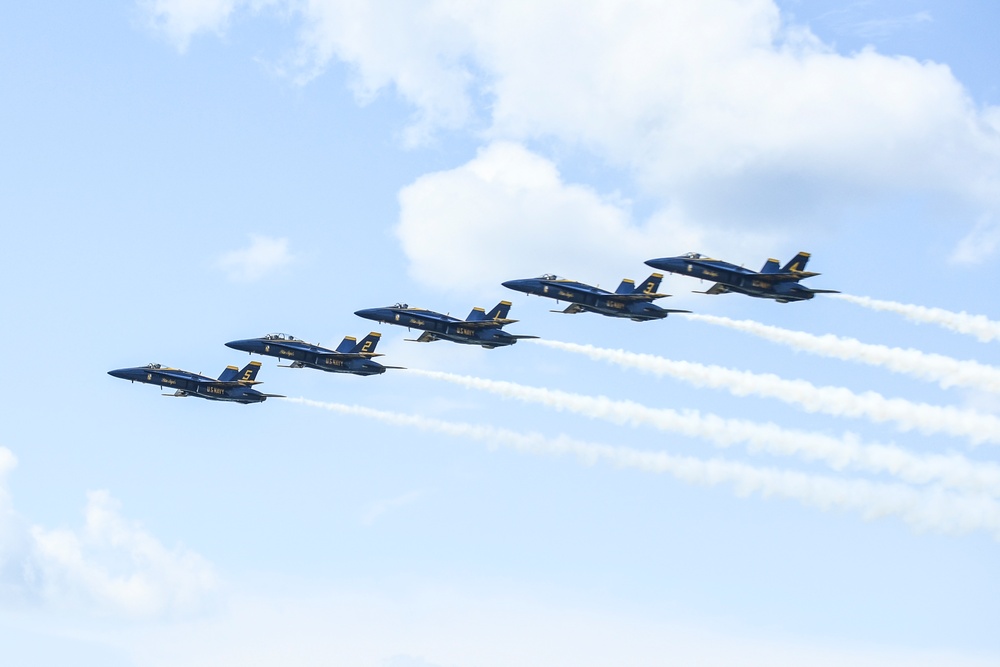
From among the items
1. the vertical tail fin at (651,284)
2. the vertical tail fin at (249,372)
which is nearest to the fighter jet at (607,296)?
the vertical tail fin at (651,284)

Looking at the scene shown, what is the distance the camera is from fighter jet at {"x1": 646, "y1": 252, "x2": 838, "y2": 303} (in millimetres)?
122438

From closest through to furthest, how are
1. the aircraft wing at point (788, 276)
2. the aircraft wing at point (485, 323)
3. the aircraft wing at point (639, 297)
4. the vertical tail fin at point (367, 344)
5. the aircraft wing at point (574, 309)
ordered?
the aircraft wing at point (788, 276), the aircraft wing at point (639, 297), the aircraft wing at point (574, 309), the aircraft wing at point (485, 323), the vertical tail fin at point (367, 344)

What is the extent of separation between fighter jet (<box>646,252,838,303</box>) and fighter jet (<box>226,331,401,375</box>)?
28.8m

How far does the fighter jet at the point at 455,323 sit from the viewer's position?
5349 inches

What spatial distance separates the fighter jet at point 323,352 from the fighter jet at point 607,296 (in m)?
17.0

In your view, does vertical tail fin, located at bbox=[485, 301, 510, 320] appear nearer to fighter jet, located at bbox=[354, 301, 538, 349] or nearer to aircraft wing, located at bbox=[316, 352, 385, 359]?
fighter jet, located at bbox=[354, 301, 538, 349]

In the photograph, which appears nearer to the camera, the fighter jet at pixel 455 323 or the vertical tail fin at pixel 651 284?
the vertical tail fin at pixel 651 284

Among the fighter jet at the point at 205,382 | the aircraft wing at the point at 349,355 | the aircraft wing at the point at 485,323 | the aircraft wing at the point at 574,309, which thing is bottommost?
the fighter jet at the point at 205,382

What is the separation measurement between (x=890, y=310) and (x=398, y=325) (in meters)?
43.6

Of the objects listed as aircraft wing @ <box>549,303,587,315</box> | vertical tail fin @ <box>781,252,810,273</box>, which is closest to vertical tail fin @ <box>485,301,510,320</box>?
aircraft wing @ <box>549,303,587,315</box>

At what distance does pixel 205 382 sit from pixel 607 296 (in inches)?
1557

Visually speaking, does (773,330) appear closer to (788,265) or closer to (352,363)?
(788,265)

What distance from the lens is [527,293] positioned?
135125 mm

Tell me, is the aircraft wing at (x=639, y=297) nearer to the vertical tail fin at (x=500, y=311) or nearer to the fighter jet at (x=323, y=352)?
the vertical tail fin at (x=500, y=311)
